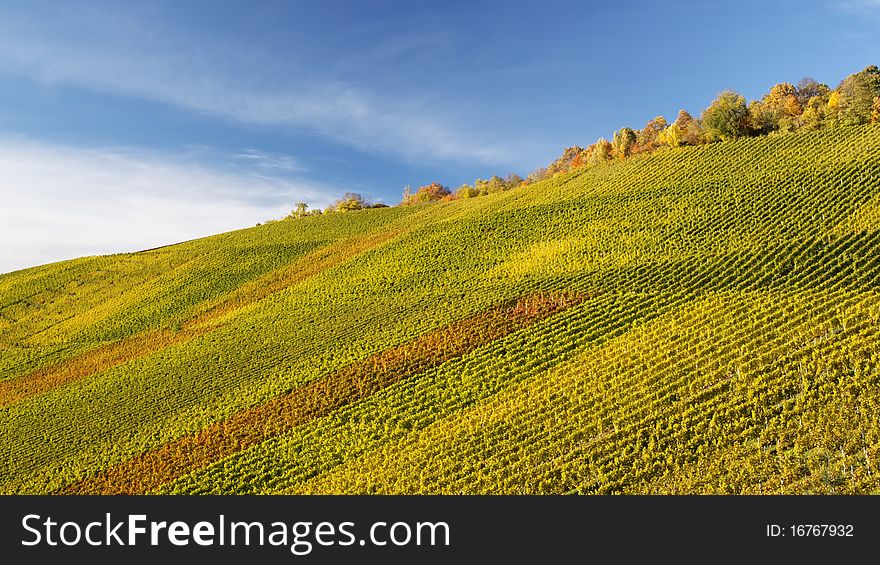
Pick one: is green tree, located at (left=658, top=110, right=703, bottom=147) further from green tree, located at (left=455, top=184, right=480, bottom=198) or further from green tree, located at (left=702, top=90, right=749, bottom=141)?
green tree, located at (left=455, top=184, right=480, bottom=198)

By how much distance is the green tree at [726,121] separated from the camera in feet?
219

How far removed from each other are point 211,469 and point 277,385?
7968 millimetres

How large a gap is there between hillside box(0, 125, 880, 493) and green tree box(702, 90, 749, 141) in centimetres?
387

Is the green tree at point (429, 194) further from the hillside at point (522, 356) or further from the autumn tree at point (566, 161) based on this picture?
the hillside at point (522, 356)

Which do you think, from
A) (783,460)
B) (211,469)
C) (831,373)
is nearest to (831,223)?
(831,373)

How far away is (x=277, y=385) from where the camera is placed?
3256cm

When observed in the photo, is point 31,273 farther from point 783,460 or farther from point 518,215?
point 783,460

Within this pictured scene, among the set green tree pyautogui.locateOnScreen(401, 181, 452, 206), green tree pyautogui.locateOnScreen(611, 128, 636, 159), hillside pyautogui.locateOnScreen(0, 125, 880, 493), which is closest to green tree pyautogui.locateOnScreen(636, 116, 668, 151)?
green tree pyautogui.locateOnScreen(611, 128, 636, 159)

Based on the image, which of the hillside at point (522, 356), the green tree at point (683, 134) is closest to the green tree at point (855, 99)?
the hillside at point (522, 356)

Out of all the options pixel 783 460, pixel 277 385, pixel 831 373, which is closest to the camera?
pixel 783 460

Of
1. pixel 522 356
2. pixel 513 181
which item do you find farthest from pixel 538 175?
pixel 522 356

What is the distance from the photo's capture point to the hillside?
19.8 meters

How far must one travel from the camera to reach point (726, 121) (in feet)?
219

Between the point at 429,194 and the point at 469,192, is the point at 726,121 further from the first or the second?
the point at 429,194
